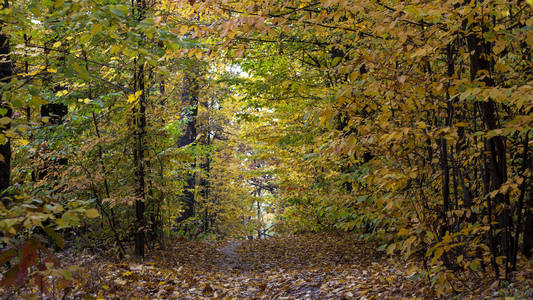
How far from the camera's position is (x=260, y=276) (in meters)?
8.35

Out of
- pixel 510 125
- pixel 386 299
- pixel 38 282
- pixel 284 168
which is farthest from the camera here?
pixel 284 168

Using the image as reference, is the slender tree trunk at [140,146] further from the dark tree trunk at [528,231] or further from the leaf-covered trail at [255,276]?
the dark tree trunk at [528,231]

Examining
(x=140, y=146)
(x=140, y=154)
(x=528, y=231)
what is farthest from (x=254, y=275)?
(x=528, y=231)

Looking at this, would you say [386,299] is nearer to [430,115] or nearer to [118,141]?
[430,115]

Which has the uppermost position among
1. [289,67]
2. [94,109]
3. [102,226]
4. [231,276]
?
[289,67]

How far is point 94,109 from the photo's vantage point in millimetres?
7117

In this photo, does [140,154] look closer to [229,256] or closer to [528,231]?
[229,256]

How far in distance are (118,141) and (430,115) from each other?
600cm

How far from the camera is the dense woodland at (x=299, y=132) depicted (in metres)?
3.56

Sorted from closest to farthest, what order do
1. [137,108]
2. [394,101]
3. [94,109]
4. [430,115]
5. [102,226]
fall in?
[394,101], [430,115], [94,109], [137,108], [102,226]

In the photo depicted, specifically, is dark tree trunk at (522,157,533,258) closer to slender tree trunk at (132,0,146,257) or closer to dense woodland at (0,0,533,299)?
dense woodland at (0,0,533,299)

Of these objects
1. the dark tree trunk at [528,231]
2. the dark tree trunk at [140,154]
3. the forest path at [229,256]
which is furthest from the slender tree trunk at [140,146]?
the dark tree trunk at [528,231]

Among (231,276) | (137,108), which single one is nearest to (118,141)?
(137,108)

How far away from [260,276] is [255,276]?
12 centimetres
